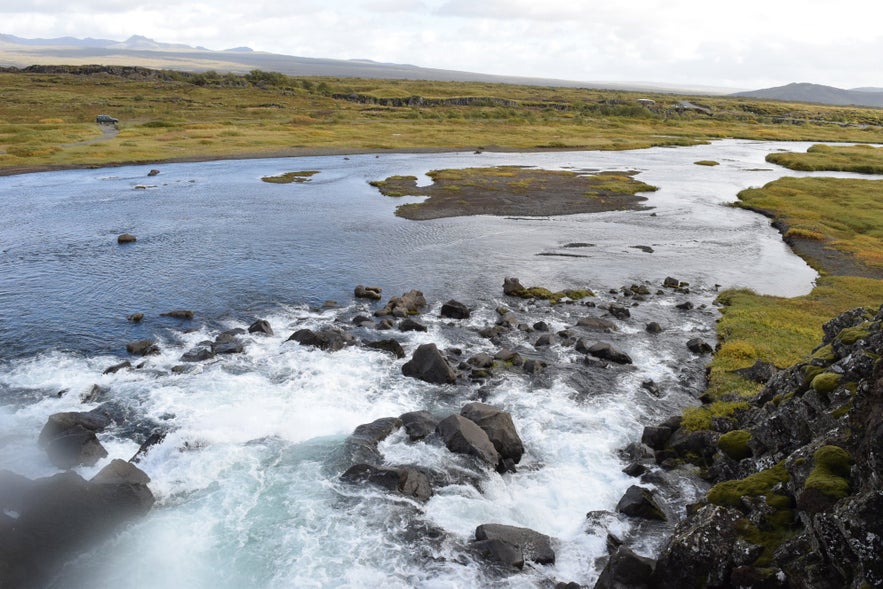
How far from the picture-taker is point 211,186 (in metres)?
89.6

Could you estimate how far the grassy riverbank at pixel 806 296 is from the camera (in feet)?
111

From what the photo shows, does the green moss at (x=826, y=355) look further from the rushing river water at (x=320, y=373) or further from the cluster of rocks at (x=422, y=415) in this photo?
the cluster of rocks at (x=422, y=415)

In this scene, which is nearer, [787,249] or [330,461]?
[330,461]

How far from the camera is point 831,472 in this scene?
56.2 ft

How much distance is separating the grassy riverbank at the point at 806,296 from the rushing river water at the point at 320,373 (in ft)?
6.26

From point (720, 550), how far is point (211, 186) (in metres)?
87.3

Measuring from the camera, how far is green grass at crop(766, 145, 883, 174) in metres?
113

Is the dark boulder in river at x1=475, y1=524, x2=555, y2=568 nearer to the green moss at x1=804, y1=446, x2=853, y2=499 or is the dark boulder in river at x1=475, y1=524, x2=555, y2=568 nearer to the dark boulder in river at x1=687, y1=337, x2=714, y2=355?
the green moss at x1=804, y1=446, x2=853, y2=499

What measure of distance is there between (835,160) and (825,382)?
404ft

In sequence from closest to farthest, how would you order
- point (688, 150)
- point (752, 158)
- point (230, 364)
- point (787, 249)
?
point (230, 364) → point (787, 249) → point (752, 158) → point (688, 150)

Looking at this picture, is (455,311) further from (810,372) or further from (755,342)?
(810,372)

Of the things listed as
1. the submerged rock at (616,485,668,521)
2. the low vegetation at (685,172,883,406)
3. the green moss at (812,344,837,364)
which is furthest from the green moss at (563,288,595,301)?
the submerged rock at (616,485,668,521)

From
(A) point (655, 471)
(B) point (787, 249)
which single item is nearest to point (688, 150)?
(B) point (787, 249)

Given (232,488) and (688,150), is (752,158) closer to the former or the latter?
(688,150)
